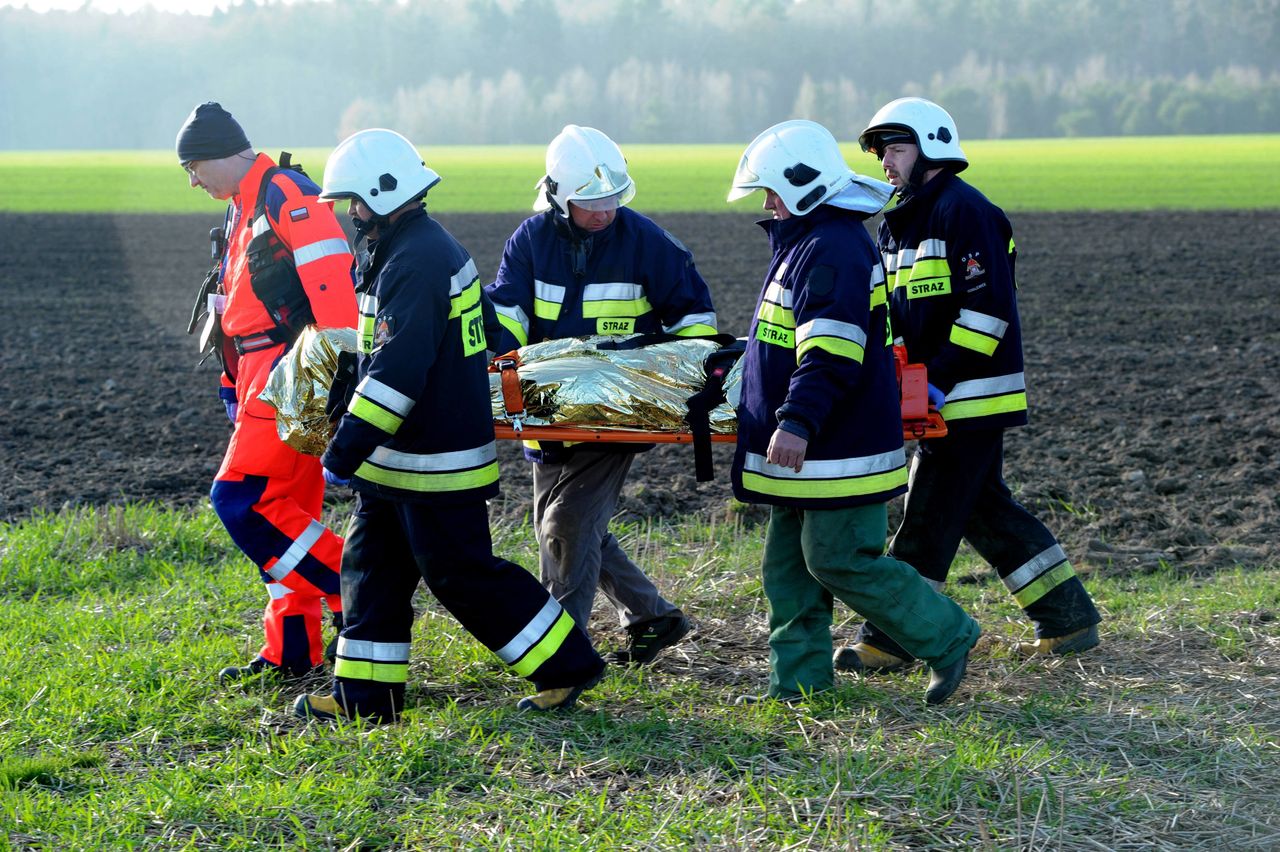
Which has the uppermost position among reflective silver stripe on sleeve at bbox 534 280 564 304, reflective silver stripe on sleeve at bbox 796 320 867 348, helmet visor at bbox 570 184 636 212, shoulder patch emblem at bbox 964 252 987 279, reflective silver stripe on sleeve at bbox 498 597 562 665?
helmet visor at bbox 570 184 636 212

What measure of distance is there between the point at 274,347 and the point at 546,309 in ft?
3.58

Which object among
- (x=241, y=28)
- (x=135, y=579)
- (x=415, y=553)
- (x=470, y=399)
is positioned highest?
(x=241, y=28)

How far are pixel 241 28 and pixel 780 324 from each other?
504 ft

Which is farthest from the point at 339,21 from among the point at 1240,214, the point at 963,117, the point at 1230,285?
the point at 1230,285

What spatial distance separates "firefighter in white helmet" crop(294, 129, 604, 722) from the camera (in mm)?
4473

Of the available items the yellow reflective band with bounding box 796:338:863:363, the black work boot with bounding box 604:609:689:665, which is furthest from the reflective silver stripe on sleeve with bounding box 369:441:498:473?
the black work boot with bounding box 604:609:689:665

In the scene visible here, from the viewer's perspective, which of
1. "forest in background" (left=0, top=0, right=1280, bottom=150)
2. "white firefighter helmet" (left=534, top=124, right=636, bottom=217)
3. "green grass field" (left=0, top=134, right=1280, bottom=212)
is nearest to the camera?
"white firefighter helmet" (left=534, top=124, right=636, bottom=217)

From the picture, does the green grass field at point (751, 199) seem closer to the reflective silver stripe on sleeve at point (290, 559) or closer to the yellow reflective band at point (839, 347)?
the yellow reflective band at point (839, 347)

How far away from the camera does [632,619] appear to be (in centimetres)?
562

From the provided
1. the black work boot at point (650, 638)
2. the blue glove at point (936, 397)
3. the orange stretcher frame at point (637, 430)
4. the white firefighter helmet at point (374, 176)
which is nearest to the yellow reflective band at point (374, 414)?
the orange stretcher frame at point (637, 430)

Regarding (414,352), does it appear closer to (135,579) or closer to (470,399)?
(470,399)

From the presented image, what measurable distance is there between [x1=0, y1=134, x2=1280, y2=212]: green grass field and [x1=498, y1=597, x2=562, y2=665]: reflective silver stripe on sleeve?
28.8m

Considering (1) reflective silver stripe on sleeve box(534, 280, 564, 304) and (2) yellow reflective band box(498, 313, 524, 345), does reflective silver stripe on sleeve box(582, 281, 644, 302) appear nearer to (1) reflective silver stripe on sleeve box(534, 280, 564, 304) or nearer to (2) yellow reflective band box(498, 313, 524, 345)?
(1) reflective silver stripe on sleeve box(534, 280, 564, 304)

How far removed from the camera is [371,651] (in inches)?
191
